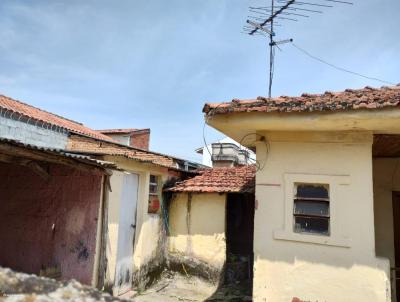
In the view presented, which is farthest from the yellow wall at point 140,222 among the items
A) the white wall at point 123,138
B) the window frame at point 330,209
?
the white wall at point 123,138

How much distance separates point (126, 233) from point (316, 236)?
475 cm

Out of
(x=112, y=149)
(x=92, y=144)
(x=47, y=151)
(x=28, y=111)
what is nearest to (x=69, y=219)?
(x=47, y=151)

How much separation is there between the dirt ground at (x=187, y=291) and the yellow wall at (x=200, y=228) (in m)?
0.63

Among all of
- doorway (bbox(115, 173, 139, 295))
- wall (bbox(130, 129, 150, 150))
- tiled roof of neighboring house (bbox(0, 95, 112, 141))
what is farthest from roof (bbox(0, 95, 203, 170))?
wall (bbox(130, 129, 150, 150))

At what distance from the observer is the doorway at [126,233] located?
26.3ft

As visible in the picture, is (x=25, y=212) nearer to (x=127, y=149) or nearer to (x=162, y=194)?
(x=162, y=194)

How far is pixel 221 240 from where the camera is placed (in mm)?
9695

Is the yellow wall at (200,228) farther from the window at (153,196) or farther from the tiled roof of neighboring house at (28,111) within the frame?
the tiled roof of neighboring house at (28,111)

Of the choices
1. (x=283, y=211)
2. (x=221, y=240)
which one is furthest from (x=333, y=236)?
(x=221, y=240)

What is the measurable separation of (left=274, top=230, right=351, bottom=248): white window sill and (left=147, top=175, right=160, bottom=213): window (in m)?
4.66

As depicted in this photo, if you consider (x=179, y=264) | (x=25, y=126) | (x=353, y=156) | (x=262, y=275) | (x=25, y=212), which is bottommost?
(x=179, y=264)

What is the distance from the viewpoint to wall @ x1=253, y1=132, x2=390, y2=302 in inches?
215

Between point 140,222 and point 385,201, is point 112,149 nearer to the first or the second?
point 140,222

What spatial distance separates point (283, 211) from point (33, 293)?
5.36 m
